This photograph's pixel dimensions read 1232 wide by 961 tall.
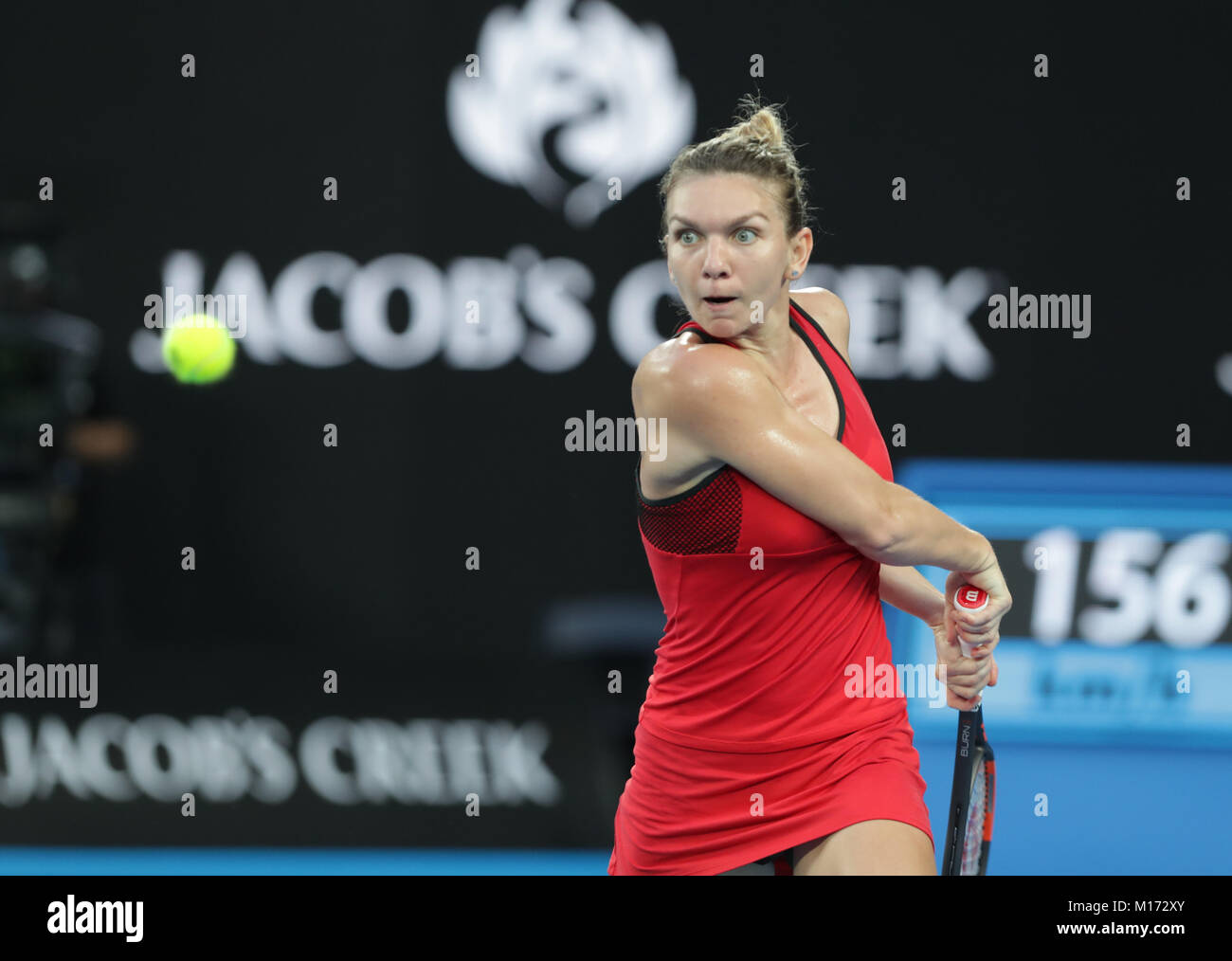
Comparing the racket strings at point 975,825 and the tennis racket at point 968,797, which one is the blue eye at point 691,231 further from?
the racket strings at point 975,825

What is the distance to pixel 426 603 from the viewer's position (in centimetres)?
437

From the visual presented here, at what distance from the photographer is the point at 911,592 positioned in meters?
2.59

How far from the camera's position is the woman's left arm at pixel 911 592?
259 cm

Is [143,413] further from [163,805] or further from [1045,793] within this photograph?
[1045,793]

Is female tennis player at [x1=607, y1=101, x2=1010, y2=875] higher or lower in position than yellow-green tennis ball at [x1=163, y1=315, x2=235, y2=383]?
lower

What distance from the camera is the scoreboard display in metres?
4.25

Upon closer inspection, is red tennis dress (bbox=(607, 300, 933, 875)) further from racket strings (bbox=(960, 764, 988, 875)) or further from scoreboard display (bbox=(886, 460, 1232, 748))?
scoreboard display (bbox=(886, 460, 1232, 748))

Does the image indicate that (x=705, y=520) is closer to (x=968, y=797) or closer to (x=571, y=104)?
(x=968, y=797)

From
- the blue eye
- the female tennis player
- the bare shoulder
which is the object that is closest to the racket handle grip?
the female tennis player

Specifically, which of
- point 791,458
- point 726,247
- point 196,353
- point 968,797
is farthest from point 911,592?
point 196,353

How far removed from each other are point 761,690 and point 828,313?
838 mm

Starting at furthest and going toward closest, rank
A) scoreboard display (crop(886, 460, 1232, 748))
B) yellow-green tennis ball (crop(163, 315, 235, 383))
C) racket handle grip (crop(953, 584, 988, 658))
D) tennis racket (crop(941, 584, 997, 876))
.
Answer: yellow-green tennis ball (crop(163, 315, 235, 383)) → scoreboard display (crop(886, 460, 1232, 748)) → tennis racket (crop(941, 584, 997, 876)) → racket handle grip (crop(953, 584, 988, 658))

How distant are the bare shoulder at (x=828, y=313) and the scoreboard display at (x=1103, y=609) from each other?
5.45 ft
